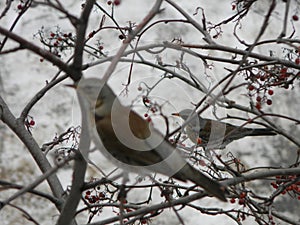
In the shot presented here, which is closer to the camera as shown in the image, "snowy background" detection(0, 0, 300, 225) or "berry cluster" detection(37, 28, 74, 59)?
"berry cluster" detection(37, 28, 74, 59)

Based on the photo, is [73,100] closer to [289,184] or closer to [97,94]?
[289,184]

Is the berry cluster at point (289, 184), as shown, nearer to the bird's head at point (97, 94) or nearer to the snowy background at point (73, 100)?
the bird's head at point (97, 94)

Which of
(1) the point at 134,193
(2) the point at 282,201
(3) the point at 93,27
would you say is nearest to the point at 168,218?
(1) the point at 134,193

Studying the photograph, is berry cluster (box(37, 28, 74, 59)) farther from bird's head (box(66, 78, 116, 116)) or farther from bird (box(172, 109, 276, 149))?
bird's head (box(66, 78, 116, 116))

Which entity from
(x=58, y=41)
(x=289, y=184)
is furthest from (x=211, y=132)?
(x=289, y=184)

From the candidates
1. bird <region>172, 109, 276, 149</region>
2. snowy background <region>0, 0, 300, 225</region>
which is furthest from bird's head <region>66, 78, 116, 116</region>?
snowy background <region>0, 0, 300, 225</region>

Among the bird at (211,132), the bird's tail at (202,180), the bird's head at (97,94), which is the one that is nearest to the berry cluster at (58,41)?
the bird at (211,132)

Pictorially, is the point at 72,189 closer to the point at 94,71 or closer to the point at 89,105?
the point at 89,105

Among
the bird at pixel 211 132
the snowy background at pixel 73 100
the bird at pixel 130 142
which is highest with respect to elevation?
the snowy background at pixel 73 100

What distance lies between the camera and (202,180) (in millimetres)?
1287

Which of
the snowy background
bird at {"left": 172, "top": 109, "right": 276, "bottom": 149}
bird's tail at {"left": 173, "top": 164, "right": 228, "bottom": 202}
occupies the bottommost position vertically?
bird's tail at {"left": 173, "top": 164, "right": 228, "bottom": 202}

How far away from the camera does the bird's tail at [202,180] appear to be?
49.4 inches

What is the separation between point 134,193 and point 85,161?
285 centimetres

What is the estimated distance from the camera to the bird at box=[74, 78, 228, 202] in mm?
1287
